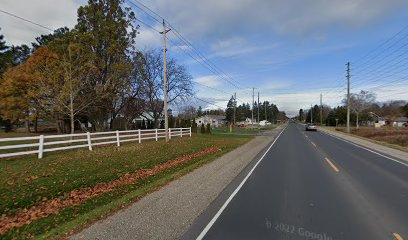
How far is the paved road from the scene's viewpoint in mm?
5027

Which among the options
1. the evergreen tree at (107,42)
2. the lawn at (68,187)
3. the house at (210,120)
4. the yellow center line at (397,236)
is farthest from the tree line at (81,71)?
the house at (210,120)

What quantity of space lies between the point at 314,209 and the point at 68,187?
7081 millimetres

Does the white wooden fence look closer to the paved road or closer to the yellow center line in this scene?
the paved road

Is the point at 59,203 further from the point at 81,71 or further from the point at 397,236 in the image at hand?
the point at 81,71

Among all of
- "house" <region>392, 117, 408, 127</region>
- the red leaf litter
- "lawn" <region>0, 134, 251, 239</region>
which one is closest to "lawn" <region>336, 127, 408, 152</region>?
"lawn" <region>0, 134, 251, 239</region>

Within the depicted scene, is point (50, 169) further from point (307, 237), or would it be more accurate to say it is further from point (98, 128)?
point (98, 128)

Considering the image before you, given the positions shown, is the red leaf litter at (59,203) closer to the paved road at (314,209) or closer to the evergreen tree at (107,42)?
the paved road at (314,209)

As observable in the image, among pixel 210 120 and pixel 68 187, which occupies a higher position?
pixel 210 120

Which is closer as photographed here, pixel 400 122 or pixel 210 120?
pixel 400 122

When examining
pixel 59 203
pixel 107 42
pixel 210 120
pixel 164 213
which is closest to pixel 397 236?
pixel 164 213

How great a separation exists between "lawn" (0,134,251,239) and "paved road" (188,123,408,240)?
2686 millimetres

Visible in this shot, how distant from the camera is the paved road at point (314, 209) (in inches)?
198

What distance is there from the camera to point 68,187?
8.96 metres

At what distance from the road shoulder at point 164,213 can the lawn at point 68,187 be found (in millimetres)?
458
